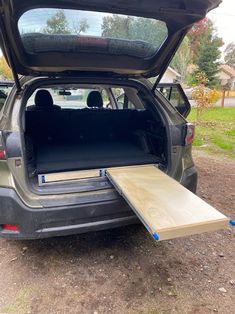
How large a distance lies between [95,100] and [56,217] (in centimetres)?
238

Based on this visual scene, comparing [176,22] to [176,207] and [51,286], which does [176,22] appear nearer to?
[176,207]

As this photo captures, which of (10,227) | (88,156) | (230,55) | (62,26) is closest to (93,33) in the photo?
(62,26)

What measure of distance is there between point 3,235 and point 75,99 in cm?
265

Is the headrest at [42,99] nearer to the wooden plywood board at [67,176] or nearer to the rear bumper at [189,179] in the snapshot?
the wooden plywood board at [67,176]

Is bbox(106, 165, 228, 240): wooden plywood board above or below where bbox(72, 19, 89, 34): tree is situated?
below

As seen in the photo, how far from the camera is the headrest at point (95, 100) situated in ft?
13.4

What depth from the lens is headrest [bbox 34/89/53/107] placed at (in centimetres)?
354

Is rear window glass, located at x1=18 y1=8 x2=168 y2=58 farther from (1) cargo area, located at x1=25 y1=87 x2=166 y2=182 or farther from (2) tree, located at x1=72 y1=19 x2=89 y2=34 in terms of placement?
(1) cargo area, located at x1=25 y1=87 x2=166 y2=182

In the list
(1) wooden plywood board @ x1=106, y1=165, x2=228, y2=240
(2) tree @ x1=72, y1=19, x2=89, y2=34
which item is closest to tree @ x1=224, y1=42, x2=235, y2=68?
(2) tree @ x1=72, y1=19, x2=89, y2=34

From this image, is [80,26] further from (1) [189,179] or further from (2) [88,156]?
(1) [189,179]

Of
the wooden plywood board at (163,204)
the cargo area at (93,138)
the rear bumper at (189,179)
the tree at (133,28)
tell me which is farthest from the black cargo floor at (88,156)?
the tree at (133,28)

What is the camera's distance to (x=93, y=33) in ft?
7.80

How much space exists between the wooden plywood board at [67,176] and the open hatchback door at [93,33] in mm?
960

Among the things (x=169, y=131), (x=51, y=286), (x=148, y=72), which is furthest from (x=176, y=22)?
(x=51, y=286)
